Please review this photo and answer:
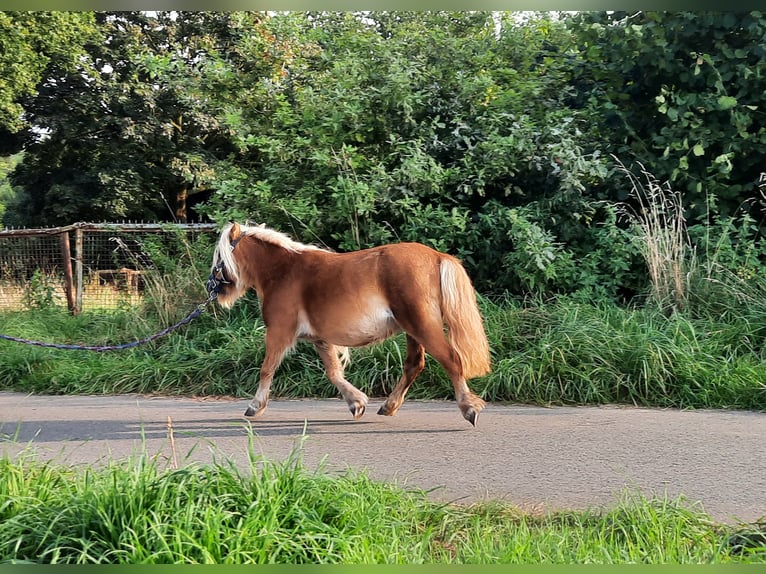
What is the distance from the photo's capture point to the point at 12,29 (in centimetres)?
2309

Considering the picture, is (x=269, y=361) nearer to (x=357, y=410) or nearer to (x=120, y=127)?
(x=357, y=410)

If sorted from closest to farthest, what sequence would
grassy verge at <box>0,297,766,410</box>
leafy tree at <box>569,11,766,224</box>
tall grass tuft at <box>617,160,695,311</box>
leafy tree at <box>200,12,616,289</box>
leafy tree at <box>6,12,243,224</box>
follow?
grassy verge at <box>0,297,766,410</box> < tall grass tuft at <box>617,160,695,311</box> < leafy tree at <box>569,11,766,224</box> < leafy tree at <box>200,12,616,289</box> < leafy tree at <box>6,12,243,224</box>

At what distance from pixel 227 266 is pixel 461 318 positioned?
2105mm

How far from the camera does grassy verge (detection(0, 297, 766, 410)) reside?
599 centimetres

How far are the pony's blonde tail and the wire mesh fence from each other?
16.8ft

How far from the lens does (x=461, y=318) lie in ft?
16.9

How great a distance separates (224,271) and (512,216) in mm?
3439

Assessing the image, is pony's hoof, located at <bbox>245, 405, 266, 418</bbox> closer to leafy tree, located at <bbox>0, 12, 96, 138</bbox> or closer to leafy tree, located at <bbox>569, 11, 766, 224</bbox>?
leafy tree, located at <bbox>569, 11, 766, 224</bbox>

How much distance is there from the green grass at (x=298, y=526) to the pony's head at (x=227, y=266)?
2.52m

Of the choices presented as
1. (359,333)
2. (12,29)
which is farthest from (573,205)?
(12,29)

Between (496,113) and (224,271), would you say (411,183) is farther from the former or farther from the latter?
(224,271)

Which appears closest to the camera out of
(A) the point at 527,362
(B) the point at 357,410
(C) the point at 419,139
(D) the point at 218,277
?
(B) the point at 357,410

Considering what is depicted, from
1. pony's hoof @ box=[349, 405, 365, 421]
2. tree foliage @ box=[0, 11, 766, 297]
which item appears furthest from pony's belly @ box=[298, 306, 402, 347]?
tree foliage @ box=[0, 11, 766, 297]

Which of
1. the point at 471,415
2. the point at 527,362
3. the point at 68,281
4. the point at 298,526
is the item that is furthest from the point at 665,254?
the point at 68,281
